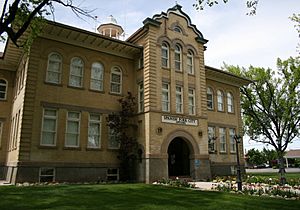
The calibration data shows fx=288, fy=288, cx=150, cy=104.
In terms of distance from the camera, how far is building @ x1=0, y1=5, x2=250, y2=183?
1870 cm

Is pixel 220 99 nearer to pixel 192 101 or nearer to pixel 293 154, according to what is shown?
pixel 192 101

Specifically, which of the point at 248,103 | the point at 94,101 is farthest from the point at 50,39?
the point at 248,103

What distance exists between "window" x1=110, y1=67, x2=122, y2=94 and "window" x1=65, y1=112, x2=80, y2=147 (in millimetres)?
3595

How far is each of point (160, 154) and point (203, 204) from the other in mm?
10080

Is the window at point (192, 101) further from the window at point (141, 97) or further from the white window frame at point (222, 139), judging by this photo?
the white window frame at point (222, 139)

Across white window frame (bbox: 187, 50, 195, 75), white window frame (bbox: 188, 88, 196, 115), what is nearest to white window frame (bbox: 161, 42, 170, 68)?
white window frame (bbox: 187, 50, 195, 75)

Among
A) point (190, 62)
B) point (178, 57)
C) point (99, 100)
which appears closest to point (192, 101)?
point (190, 62)

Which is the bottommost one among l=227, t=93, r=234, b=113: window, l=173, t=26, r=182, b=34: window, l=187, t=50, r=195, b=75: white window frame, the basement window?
the basement window

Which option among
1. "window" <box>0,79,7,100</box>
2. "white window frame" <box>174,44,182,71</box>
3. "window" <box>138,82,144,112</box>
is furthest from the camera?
"window" <box>0,79,7,100</box>

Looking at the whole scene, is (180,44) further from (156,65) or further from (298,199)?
(298,199)

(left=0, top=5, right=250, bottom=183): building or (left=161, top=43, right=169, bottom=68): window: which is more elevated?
(left=161, top=43, right=169, bottom=68): window

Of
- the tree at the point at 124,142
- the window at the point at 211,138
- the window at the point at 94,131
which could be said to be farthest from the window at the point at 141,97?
the window at the point at 211,138

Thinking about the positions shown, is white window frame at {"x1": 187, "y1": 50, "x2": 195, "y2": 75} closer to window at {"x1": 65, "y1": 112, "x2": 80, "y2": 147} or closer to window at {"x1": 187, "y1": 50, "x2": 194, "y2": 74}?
window at {"x1": 187, "y1": 50, "x2": 194, "y2": 74}

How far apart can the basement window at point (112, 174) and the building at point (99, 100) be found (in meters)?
0.08
